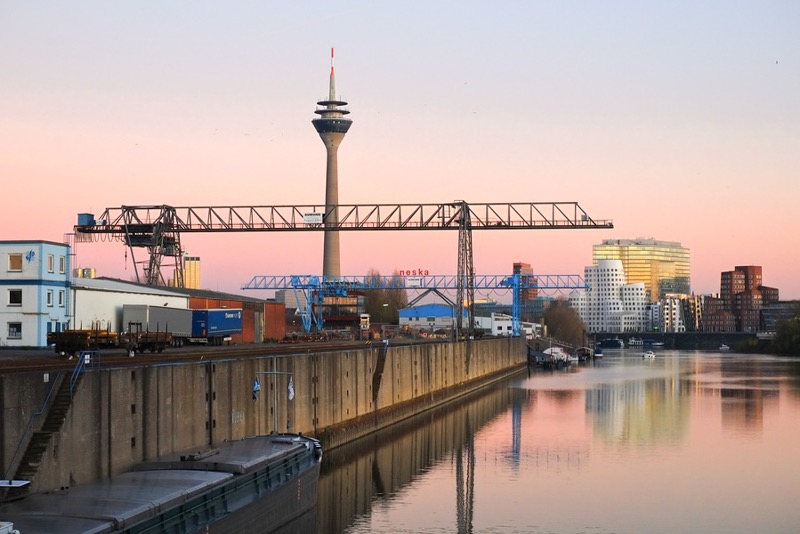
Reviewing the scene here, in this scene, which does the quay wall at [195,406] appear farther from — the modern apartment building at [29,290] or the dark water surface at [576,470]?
the modern apartment building at [29,290]

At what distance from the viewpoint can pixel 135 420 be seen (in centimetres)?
3506

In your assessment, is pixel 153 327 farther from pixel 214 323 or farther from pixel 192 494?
pixel 192 494

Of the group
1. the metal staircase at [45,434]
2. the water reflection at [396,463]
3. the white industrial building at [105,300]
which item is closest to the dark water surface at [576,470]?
the water reflection at [396,463]

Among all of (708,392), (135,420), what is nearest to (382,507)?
(135,420)

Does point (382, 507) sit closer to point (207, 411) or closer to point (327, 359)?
point (207, 411)

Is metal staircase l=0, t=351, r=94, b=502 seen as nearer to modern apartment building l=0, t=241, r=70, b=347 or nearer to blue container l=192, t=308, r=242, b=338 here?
modern apartment building l=0, t=241, r=70, b=347

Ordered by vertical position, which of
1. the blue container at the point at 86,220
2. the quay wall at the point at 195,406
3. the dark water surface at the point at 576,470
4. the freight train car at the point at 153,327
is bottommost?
the dark water surface at the point at 576,470

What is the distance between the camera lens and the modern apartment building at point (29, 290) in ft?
193

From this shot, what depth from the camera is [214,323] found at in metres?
81.6

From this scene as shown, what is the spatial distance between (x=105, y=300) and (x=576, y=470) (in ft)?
105

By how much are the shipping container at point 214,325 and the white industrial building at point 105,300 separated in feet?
11.6

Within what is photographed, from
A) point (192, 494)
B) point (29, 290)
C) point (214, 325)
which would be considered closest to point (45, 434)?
point (192, 494)

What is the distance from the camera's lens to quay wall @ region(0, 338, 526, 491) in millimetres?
30312

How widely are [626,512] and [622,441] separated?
78.2 ft
